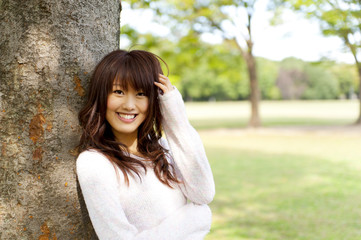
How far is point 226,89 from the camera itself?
257 ft

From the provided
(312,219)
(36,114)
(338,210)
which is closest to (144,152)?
(36,114)

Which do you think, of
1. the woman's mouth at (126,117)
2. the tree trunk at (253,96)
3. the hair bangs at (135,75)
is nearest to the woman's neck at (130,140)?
the woman's mouth at (126,117)

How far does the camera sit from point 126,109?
1.72 m

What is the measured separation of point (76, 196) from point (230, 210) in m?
4.21

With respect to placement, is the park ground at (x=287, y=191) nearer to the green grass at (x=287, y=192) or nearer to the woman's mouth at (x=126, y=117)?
the green grass at (x=287, y=192)

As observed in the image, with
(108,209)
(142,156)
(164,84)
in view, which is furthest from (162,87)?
(108,209)

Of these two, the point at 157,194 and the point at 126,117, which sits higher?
the point at 126,117

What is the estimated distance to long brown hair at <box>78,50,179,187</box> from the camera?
168 cm

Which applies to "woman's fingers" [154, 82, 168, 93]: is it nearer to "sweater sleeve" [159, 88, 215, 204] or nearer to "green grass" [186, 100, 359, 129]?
"sweater sleeve" [159, 88, 215, 204]

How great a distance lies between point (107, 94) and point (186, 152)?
0.46 meters

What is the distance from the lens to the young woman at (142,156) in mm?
1660

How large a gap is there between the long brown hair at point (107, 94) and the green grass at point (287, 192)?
313 centimetres

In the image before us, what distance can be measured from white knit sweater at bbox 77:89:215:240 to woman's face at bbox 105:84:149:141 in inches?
4.1

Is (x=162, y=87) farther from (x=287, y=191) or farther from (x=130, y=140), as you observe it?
(x=287, y=191)
